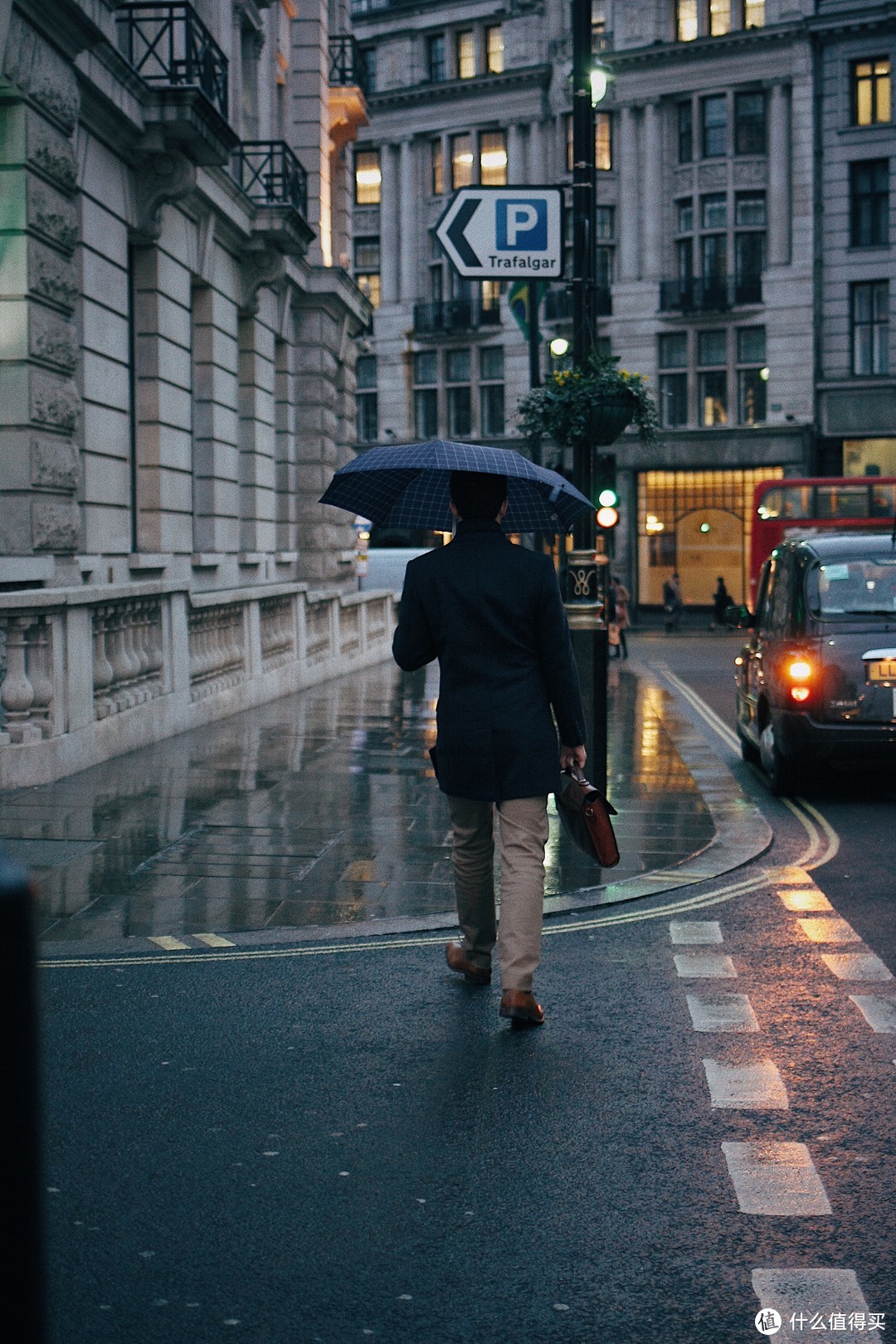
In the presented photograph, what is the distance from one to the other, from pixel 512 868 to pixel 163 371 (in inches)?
542

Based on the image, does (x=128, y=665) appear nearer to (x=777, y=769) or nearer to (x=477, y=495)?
(x=777, y=769)

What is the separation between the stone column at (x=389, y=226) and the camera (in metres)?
53.8

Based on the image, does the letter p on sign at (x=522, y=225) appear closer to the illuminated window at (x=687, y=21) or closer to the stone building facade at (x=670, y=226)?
the stone building facade at (x=670, y=226)

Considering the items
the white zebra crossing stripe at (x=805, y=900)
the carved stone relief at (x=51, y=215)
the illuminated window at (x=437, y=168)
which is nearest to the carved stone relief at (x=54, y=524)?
the carved stone relief at (x=51, y=215)

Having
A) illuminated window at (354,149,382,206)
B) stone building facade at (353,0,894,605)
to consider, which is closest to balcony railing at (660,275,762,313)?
stone building facade at (353,0,894,605)

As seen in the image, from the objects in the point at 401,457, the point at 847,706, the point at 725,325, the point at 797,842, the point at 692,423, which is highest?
the point at 725,325

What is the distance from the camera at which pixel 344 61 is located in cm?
3072

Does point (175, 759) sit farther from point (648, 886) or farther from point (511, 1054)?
point (511, 1054)

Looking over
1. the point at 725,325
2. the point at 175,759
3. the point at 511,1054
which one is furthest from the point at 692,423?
the point at 511,1054

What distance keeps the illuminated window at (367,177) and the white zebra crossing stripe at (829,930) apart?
5048cm

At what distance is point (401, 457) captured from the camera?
5.98 meters

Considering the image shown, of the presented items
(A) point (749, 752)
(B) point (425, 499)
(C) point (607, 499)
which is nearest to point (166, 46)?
(C) point (607, 499)

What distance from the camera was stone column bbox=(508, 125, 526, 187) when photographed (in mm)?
51438

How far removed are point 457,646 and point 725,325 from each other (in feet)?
146
